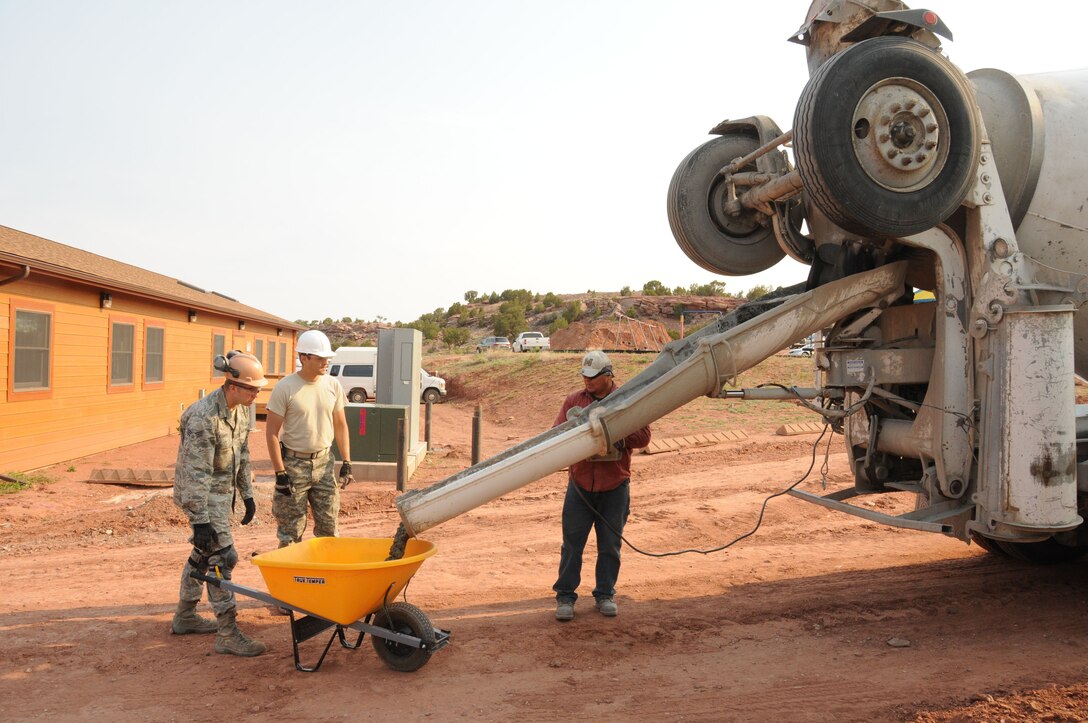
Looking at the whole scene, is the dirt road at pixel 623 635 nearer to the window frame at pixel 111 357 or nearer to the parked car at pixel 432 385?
the window frame at pixel 111 357

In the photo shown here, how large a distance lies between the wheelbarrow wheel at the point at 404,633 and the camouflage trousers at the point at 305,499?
1.38m

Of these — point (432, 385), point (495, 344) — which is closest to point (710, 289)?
point (495, 344)

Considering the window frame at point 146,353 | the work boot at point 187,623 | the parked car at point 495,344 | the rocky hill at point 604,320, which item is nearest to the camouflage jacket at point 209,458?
the work boot at point 187,623

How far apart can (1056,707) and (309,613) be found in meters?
4.11

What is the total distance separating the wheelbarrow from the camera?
14.6ft

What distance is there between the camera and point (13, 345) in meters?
12.0

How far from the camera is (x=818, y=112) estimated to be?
15.1ft

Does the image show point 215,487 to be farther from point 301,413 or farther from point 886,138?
point 886,138

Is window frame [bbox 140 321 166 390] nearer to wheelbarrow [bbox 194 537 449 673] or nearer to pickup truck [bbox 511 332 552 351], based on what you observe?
wheelbarrow [bbox 194 537 449 673]

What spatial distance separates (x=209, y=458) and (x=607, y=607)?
299 cm

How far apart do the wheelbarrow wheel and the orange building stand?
974 centimetres

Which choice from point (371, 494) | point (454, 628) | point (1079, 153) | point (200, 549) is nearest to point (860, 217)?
point (1079, 153)

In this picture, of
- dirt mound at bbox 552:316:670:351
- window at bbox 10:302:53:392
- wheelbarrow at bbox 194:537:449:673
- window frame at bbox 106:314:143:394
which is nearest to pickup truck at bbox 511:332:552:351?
dirt mound at bbox 552:316:670:351

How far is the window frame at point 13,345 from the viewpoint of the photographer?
39.2 feet
